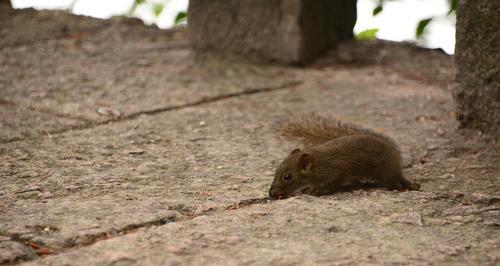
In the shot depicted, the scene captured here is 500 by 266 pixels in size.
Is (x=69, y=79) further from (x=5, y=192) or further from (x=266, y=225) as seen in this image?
(x=266, y=225)

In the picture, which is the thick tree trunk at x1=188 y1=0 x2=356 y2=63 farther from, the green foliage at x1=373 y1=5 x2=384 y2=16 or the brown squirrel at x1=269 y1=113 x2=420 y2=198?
the brown squirrel at x1=269 y1=113 x2=420 y2=198

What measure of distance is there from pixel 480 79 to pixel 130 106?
1.96 meters

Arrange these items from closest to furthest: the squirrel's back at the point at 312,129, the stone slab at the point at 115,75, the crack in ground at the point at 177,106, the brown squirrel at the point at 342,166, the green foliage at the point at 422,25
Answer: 1. the brown squirrel at the point at 342,166
2. the squirrel's back at the point at 312,129
3. the crack in ground at the point at 177,106
4. the stone slab at the point at 115,75
5. the green foliage at the point at 422,25

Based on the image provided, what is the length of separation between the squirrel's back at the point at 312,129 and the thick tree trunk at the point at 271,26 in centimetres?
186

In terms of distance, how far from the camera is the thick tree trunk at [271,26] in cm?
589

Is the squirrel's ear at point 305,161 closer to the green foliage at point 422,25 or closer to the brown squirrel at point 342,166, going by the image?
the brown squirrel at point 342,166

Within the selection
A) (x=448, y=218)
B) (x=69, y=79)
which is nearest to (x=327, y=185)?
(x=448, y=218)

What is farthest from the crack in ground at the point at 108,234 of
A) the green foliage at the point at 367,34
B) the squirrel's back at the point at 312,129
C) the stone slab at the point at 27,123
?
the green foliage at the point at 367,34

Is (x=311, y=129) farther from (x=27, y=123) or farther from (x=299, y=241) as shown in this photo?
(x=27, y=123)

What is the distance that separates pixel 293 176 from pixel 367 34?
3327 mm

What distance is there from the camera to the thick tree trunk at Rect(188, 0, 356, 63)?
5.89 metres

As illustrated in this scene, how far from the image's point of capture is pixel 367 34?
6.60 meters

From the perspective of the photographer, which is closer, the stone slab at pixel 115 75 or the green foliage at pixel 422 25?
the stone slab at pixel 115 75

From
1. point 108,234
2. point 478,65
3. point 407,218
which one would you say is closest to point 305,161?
point 407,218
